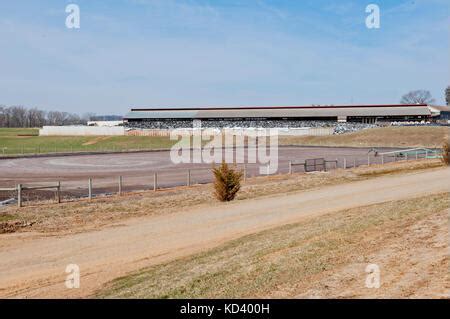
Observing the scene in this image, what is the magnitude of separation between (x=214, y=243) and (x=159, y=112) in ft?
413

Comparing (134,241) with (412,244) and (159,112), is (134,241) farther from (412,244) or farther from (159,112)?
(159,112)

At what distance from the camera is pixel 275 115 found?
122 m

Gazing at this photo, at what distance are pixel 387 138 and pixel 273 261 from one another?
258 feet

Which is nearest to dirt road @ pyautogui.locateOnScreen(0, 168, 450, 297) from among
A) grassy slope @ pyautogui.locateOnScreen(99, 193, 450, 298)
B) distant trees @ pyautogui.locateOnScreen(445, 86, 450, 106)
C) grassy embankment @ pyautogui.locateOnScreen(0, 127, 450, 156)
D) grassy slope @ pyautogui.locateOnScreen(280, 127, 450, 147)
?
grassy slope @ pyautogui.locateOnScreen(99, 193, 450, 298)

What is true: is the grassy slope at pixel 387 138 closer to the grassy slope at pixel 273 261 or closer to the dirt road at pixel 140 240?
the dirt road at pixel 140 240

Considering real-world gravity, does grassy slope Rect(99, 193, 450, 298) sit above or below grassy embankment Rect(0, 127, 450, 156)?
below

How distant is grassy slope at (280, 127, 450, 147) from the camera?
255ft

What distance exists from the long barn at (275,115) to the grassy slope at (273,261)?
338 feet

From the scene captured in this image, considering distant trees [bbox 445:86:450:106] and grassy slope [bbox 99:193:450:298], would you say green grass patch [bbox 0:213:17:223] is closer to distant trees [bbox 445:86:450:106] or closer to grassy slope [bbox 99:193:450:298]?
grassy slope [bbox 99:193:450:298]

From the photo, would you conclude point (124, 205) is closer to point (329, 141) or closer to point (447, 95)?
point (329, 141)

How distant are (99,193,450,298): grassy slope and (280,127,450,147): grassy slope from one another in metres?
65.9

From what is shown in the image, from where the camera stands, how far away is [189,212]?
20.6m

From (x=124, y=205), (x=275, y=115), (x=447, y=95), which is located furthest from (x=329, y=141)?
(x=447, y=95)

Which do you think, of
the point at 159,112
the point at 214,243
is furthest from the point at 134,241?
the point at 159,112
